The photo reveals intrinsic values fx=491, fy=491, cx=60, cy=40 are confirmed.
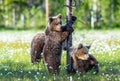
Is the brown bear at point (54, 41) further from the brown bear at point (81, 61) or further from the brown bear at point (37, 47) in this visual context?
the brown bear at point (37, 47)

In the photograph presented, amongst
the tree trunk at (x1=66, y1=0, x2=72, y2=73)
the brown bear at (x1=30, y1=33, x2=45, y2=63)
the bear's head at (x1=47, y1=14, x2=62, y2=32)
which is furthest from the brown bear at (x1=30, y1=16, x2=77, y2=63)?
the bear's head at (x1=47, y1=14, x2=62, y2=32)

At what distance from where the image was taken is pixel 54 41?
13.0 metres

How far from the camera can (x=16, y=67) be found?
15.4 m

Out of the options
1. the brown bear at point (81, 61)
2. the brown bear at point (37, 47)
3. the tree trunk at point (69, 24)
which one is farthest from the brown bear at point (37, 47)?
the brown bear at point (81, 61)

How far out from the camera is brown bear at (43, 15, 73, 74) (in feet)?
42.1

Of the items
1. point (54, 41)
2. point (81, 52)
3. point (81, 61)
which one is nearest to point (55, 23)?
point (54, 41)

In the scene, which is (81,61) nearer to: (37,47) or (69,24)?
(69,24)

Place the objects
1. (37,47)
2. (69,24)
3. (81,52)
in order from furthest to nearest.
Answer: (37,47) < (69,24) < (81,52)

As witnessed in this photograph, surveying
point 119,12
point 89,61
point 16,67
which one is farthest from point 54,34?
point 119,12

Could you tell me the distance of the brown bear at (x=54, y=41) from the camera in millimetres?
12844

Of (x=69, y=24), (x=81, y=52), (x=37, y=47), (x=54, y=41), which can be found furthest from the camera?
(x=37, y=47)

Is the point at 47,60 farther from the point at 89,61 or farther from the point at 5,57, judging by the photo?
the point at 5,57

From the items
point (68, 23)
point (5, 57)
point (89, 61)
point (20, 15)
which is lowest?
point (20, 15)

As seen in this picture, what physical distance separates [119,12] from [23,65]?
55.5 m
